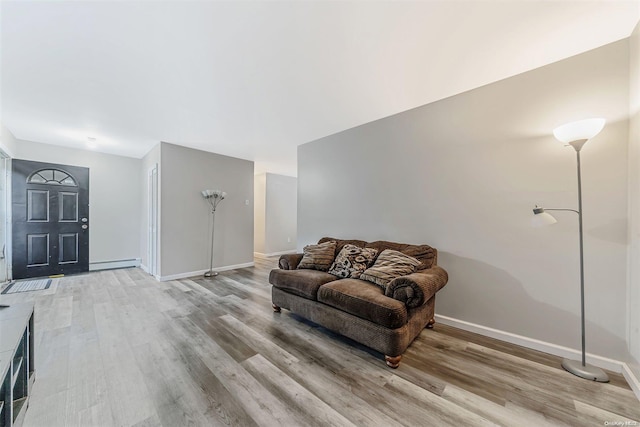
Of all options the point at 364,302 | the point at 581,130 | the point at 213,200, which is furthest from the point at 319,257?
the point at 213,200

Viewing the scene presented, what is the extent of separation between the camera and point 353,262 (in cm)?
268

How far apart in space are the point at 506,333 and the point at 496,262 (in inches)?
26.1

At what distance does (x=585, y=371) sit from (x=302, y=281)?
2.32m

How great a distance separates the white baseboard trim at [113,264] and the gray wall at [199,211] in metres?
1.90

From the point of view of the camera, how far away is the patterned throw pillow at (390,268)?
88.7 inches

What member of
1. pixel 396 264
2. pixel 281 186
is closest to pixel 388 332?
pixel 396 264

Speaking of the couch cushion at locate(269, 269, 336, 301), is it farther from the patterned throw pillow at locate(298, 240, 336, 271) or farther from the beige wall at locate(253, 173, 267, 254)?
the beige wall at locate(253, 173, 267, 254)

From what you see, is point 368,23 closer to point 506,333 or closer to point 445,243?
point 445,243

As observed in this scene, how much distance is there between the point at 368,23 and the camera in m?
1.64

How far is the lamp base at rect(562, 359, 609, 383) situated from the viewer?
1685mm

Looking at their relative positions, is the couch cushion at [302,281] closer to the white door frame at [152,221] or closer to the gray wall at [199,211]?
the gray wall at [199,211]

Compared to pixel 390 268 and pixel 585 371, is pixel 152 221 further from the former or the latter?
pixel 585 371

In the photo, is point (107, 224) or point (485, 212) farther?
point (107, 224)

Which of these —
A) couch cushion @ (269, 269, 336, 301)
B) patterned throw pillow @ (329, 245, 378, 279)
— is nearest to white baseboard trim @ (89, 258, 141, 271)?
couch cushion @ (269, 269, 336, 301)
